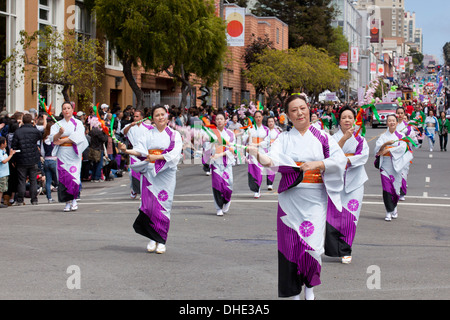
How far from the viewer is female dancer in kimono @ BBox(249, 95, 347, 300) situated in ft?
21.6

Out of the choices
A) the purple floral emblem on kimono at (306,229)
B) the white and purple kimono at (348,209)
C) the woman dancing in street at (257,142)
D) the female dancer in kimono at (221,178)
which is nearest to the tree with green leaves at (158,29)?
the woman dancing in street at (257,142)

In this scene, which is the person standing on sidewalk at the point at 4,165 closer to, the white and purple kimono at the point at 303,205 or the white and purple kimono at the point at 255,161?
the white and purple kimono at the point at 255,161

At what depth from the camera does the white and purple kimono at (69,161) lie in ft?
46.0

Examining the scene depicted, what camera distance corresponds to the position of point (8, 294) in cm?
711

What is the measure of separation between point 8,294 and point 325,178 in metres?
3.15

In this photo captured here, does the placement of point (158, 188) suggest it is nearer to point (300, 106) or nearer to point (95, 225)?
point (95, 225)

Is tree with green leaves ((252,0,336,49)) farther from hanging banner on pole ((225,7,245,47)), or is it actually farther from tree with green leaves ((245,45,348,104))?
hanging banner on pole ((225,7,245,47))

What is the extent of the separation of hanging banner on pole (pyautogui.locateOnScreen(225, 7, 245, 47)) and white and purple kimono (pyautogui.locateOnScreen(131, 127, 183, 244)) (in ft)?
75.9

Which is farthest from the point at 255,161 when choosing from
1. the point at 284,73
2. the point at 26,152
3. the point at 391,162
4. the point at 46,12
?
the point at 284,73

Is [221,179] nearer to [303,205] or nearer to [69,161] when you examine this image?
[69,161]

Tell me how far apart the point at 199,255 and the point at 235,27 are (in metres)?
24.6

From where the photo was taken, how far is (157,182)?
1001 cm

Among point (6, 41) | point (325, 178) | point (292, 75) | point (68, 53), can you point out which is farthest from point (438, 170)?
point (292, 75)

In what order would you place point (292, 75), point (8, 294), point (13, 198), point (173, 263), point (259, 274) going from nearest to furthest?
point (8, 294) → point (259, 274) → point (173, 263) → point (13, 198) → point (292, 75)
